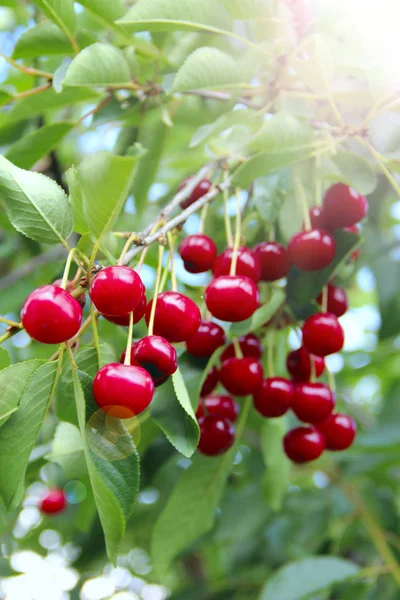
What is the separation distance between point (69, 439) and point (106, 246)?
1.76 feet

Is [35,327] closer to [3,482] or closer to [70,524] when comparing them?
[3,482]

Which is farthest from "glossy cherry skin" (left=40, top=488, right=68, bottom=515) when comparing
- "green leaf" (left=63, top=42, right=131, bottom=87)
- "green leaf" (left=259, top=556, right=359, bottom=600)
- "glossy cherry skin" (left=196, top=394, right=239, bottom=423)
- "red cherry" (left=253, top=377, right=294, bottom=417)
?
"green leaf" (left=63, top=42, right=131, bottom=87)

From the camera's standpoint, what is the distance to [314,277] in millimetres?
1286

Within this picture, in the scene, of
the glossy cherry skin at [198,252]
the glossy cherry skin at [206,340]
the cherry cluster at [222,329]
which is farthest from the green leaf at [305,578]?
the glossy cherry skin at [198,252]

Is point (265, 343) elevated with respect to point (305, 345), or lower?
lower

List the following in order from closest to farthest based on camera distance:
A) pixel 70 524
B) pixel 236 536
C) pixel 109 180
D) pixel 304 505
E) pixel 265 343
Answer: pixel 109 180, pixel 265 343, pixel 236 536, pixel 304 505, pixel 70 524

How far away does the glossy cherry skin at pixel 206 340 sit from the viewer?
1.15 m

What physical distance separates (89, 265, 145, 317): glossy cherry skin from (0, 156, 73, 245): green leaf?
0.12 m

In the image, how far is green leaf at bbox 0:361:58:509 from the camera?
2.83ft

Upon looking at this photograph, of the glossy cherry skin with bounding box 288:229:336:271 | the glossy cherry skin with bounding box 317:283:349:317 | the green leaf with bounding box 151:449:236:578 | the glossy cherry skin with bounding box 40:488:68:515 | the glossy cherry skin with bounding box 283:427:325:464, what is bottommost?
the glossy cherry skin with bounding box 40:488:68:515

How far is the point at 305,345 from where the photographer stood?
1215mm

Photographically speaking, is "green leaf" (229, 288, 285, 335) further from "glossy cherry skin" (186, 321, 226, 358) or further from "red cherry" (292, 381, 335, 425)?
"red cherry" (292, 381, 335, 425)

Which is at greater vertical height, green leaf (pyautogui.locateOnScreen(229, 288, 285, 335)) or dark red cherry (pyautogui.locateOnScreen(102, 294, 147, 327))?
dark red cherry (pyautogui.locateOnScreen(102, 294, 147, 327))

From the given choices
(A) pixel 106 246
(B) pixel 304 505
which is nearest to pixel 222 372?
(A) pixel 106 246
